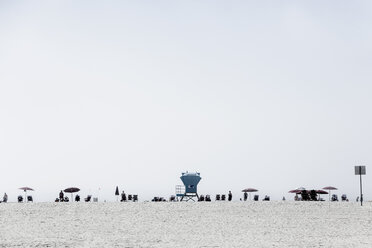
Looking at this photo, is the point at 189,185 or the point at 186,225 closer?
the point at 186,225

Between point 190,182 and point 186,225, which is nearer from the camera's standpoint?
point 186,225

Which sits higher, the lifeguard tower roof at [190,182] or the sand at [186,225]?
the lifeguard tower roof at [190,182]

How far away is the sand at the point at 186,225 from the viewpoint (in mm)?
20406

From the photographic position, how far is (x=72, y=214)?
2869 cm

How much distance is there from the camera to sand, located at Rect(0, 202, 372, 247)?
20.4 m

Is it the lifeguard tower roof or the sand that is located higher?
the lifeguard tower roof

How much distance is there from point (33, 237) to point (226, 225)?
30.4 ft

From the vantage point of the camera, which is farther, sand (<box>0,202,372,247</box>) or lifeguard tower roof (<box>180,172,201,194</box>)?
lifeguard tower roof (<box>180,172,201,194</box>)

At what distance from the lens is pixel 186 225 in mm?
25203

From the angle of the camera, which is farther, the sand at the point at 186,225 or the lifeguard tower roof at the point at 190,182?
the lifeguard tower roof at the point at 190,182

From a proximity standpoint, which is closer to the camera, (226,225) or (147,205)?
(226,225)

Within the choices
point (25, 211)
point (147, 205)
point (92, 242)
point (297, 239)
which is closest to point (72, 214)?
point (25, 211)

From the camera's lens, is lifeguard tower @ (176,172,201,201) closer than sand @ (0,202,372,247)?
No

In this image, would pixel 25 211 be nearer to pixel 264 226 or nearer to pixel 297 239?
pixel 264 226
